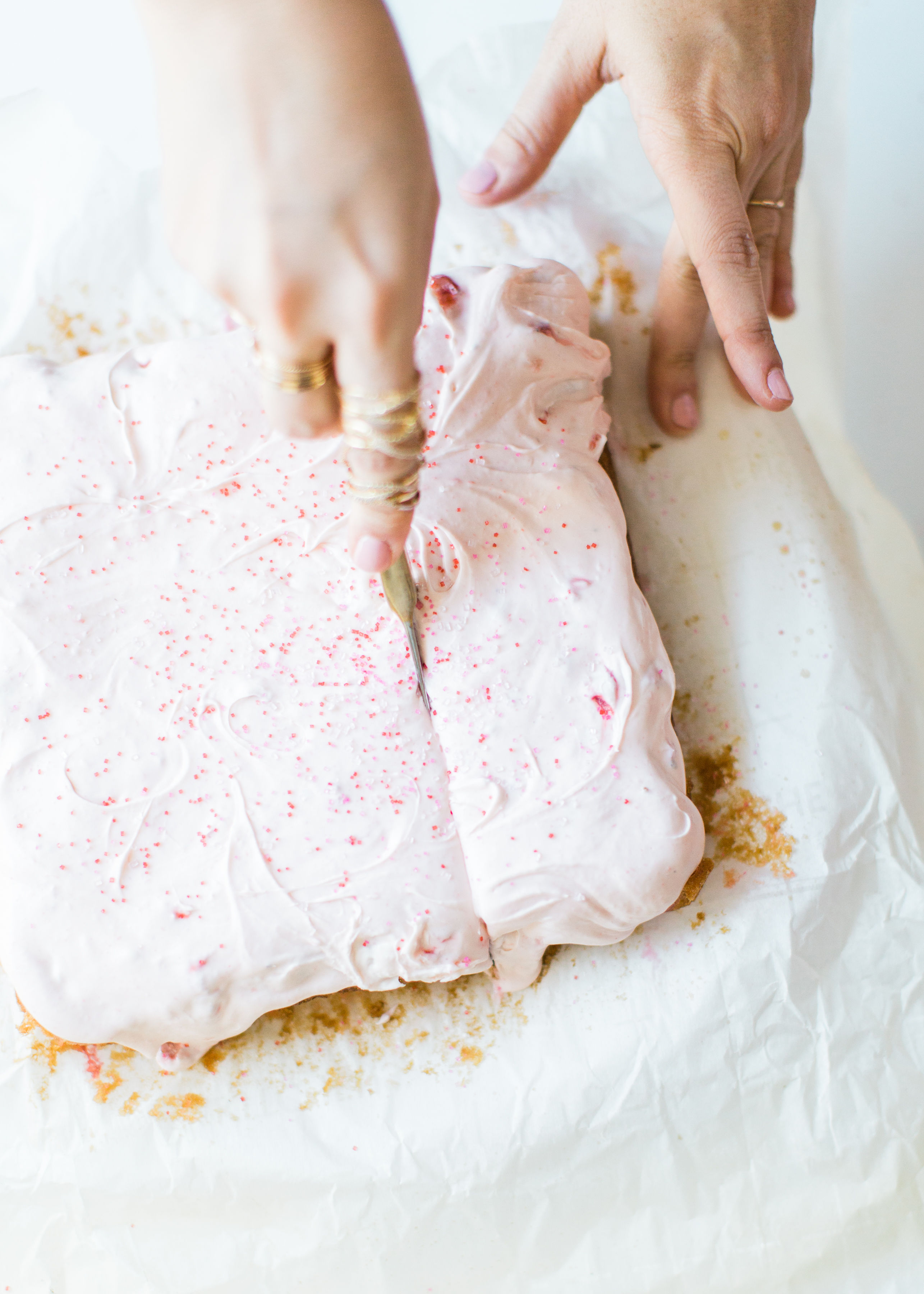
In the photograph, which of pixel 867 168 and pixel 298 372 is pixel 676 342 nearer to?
pixel 867 168

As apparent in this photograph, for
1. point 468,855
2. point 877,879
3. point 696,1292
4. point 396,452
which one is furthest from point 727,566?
point 696,1292

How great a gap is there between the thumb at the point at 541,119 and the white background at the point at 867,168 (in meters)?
0.36

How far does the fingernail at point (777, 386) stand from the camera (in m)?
1.30

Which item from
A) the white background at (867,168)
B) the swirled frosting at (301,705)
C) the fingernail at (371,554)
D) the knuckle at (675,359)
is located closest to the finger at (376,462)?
the fingernail at (371,554)

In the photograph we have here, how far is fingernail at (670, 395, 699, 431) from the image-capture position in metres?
1.51

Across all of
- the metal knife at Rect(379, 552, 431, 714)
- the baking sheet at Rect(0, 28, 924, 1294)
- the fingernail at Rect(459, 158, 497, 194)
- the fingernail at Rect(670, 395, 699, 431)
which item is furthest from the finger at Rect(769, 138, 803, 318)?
the metal knife at Rect(379, 552, 431, 714)

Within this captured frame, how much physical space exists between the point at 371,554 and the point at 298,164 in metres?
0.38

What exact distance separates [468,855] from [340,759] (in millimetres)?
197

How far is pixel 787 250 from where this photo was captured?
161cm

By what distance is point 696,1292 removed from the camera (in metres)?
1.34

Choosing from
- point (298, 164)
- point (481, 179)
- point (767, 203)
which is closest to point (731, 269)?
point (767, 203)

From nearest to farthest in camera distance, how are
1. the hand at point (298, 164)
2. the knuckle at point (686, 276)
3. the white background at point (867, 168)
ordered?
the hand at point (298, 164) < the knuckle at point (686, 276) < the white background at point (867, 168)

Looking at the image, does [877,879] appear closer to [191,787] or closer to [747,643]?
[747,643]

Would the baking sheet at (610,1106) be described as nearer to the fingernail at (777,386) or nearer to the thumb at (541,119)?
the fingernail at (777,386)
